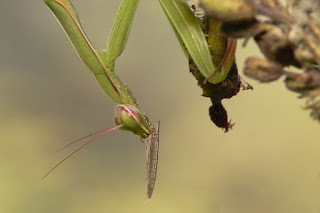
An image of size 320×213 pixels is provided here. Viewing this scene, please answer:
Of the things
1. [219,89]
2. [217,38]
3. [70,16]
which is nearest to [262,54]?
[217,38]

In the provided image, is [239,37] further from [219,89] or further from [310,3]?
[219,89]

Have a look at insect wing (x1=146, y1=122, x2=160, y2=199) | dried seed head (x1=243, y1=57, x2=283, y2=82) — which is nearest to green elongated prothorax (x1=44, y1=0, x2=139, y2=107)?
insect wing (x1=146, y1=122, x2=160, y2=199)

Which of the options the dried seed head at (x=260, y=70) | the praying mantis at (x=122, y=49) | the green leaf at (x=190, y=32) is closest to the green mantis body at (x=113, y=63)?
the praying mantis at (x=122, y=49)

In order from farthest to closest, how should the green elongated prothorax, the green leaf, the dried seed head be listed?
the green elongated prothorax
the green leaf
the dried seed head

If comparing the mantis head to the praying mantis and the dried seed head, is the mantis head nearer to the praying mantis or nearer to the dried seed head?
the praying mantis

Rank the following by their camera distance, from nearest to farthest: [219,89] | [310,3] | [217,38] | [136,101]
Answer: [310,3] < [217,38] < [219,89] < [136,101]

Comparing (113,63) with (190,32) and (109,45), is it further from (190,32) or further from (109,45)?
(190,32)

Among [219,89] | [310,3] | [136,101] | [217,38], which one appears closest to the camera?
[310,3]

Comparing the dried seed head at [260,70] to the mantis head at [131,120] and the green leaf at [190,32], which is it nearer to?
the green leaf at [190,32]

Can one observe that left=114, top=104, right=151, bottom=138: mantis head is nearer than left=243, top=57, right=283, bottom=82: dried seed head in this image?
No
